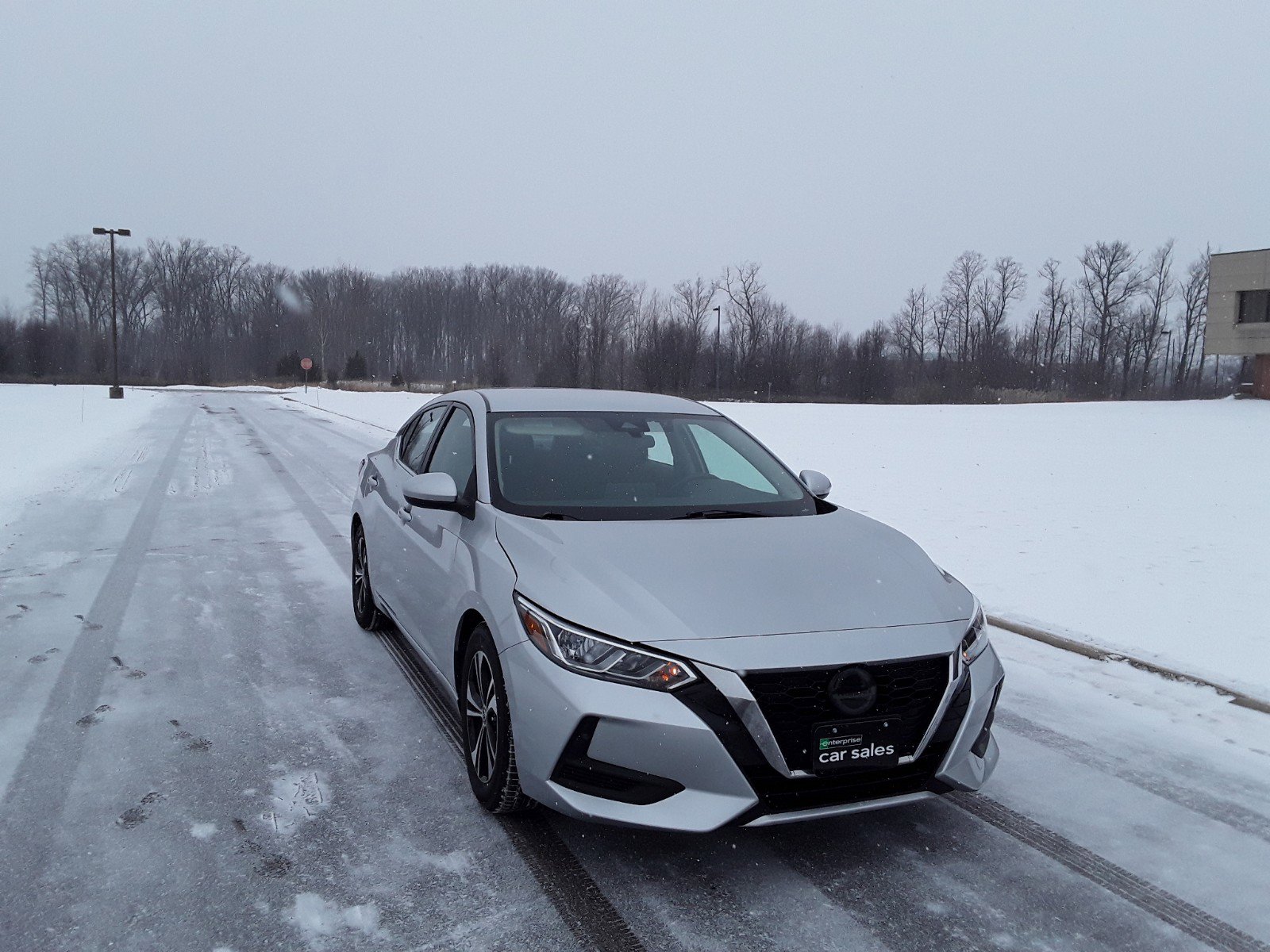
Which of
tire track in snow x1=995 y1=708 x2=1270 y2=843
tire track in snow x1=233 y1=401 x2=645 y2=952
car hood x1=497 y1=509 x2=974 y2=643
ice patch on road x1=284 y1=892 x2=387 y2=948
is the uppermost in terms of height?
car hood x1=497 y1=509 x2=974 y2=643

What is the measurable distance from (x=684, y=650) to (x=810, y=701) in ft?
1.37

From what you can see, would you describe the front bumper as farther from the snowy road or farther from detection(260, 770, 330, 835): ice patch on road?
detection(260, 770, 330, 835): ice patch on road

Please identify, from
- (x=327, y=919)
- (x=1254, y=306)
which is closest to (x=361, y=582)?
(x=327, y=919)

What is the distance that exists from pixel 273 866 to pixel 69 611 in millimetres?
3934

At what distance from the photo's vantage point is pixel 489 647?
3299mm

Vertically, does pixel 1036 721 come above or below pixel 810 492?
below

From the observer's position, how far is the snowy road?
2.70 m

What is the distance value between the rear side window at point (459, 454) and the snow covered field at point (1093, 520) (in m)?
4.03

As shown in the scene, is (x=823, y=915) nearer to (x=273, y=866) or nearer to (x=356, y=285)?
(x=273, y=866)

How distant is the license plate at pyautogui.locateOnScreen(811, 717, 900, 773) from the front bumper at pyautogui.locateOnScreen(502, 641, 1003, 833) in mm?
43

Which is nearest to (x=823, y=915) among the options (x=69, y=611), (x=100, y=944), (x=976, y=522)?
(x=100, y=944)

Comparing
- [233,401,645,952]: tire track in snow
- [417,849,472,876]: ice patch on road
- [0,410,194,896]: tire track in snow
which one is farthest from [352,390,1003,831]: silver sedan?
[0,410,194,896]: tire track in snow

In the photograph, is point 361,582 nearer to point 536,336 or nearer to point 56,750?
point 56,750

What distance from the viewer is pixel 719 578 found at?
3.12 m
